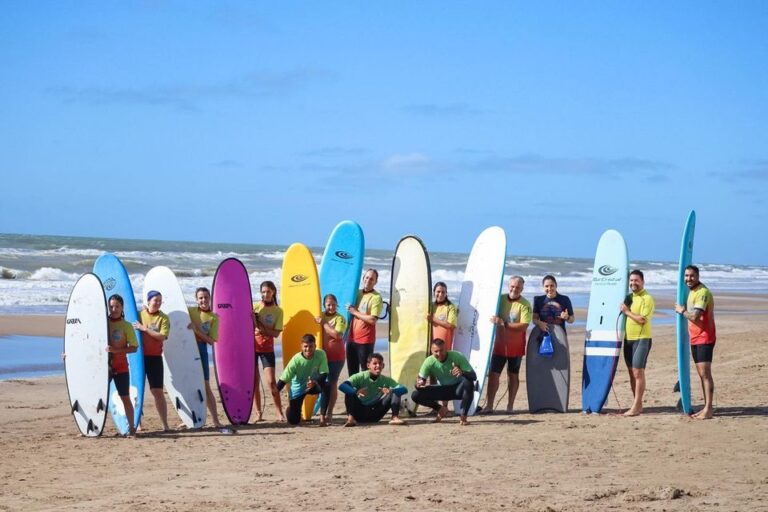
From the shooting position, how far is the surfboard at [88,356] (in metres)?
7.54

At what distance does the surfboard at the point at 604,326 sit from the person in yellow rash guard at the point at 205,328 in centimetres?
319

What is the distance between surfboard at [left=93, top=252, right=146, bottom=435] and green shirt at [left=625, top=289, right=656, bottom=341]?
3987 millimetres

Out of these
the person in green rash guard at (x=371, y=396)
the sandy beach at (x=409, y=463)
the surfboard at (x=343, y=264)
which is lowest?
the sandy beach at (x=409, y=463)

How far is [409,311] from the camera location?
9.01 meters

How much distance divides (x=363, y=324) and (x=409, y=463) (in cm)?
232

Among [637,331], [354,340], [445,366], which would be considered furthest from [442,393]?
[637,331]

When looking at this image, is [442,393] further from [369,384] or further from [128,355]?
[128,355]

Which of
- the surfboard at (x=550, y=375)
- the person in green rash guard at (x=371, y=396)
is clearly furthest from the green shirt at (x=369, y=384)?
the surfboard at (x=550, y=375)

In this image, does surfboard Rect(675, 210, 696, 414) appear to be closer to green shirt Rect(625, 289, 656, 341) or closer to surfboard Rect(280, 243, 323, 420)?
green shirt Rect(625, 289, 656, 341)

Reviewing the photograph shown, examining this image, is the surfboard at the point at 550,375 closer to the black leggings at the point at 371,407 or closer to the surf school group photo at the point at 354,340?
the surf school group photo at the point at 354,340

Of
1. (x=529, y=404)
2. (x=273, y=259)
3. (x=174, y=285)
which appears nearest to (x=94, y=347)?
(x=174, y=285)

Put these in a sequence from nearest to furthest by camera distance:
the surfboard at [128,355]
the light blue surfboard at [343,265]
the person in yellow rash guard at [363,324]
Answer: the surfboard at [128,355] → the person in yellow rash guard at [363,324] → the light blue surfboard at [343,265]

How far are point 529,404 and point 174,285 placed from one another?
329 cm

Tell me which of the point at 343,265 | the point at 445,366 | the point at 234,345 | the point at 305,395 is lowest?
the point at 305,395
